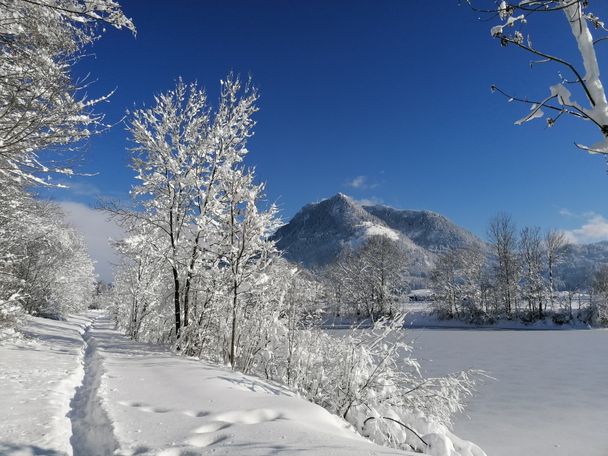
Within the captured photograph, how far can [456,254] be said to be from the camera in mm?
56125

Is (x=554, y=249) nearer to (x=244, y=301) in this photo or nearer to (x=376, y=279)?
(x=376, y=279)

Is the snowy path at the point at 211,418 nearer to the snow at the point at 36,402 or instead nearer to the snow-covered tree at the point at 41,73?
the snow at the point at 36,402

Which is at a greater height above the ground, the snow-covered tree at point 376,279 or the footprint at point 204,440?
the snow-covered tree at point 376,279

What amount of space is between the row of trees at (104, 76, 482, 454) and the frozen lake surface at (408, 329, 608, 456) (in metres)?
0.91

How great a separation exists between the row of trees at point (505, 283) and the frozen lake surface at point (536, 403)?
86.0ft

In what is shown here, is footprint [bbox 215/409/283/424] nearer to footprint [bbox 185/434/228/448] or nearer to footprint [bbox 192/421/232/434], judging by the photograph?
footprint [bbox 192/421/232/434]

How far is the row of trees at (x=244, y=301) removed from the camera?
741 centimetres

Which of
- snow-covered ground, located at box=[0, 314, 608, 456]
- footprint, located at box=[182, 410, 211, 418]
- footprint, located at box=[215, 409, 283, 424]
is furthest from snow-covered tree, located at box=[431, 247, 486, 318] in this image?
footprint, located at box=[182, 410, 211, 418]

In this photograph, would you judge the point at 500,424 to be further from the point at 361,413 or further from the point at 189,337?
the point at 189,337

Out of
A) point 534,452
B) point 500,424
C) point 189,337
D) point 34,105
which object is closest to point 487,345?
point 500,424

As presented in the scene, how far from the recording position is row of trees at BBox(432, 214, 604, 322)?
147 feet

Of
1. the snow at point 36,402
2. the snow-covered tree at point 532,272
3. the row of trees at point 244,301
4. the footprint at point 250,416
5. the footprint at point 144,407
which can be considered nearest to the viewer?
the snow at point 36,402

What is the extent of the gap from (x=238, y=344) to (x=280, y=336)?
5.42 feet

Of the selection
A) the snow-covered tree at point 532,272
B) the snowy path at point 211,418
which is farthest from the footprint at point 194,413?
the snow-covered tree at point 532,272
